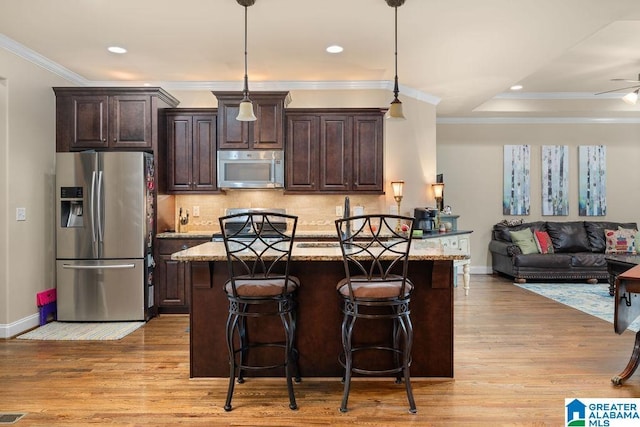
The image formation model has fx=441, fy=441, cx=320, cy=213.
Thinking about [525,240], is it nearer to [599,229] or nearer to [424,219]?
[599,229]

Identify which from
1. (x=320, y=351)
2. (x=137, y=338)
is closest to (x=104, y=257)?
(x=137, y=338)

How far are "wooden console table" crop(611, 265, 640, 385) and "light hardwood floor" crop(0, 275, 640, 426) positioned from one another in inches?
3.8

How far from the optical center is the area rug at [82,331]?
397 centimetres

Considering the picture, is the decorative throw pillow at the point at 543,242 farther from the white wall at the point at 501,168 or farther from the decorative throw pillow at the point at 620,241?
the decorative throw pillow at the point at 620,241

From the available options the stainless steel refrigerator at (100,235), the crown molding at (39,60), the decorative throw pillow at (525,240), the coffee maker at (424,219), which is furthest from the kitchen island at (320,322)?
the decorative throw pillow at (525,240)

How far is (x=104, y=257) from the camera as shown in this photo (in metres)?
4.51

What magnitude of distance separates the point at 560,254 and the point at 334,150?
414 centimetres

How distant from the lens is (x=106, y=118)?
475 centimetres

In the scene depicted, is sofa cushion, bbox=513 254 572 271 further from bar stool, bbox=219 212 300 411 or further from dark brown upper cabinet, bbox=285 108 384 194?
bar stool, bbox=219 212 300 411

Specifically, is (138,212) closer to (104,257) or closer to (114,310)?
(104,257)

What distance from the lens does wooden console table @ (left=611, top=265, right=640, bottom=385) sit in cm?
266

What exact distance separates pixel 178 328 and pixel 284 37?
2938 mm

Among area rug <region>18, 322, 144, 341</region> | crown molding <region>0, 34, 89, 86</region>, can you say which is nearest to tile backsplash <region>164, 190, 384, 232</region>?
area rug <region>18, 322, 144, 341</region>

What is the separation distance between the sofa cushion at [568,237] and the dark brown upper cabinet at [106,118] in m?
6.22
